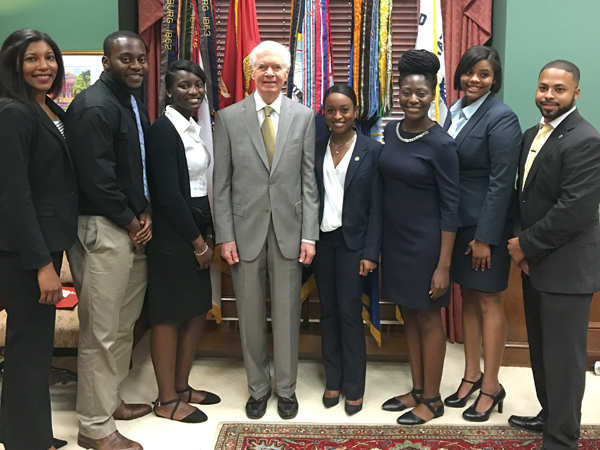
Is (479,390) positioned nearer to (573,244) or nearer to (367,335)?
(367,335)

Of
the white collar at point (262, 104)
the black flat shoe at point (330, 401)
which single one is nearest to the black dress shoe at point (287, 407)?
the black flat shoe at point (330, 401)

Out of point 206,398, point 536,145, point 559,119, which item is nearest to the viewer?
point 559,119

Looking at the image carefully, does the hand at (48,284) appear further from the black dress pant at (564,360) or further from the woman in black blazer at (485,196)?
the black dress pant at (564,360)

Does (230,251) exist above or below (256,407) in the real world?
above

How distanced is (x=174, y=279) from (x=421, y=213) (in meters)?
1.11

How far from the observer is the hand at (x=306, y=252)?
2312mm

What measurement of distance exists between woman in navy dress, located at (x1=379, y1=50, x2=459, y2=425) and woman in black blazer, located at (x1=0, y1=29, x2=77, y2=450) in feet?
4.29

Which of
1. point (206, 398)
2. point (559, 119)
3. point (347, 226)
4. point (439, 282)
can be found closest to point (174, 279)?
point (206, 398)

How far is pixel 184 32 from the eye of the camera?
3.08 meters

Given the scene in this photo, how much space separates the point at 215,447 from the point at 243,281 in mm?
707

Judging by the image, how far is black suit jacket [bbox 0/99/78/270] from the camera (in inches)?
66.6

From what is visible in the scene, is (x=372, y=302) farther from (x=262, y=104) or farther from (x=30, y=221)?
(x=30, y=221)

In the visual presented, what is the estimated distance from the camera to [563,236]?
191cm

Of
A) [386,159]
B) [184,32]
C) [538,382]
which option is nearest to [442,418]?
[538,382]
